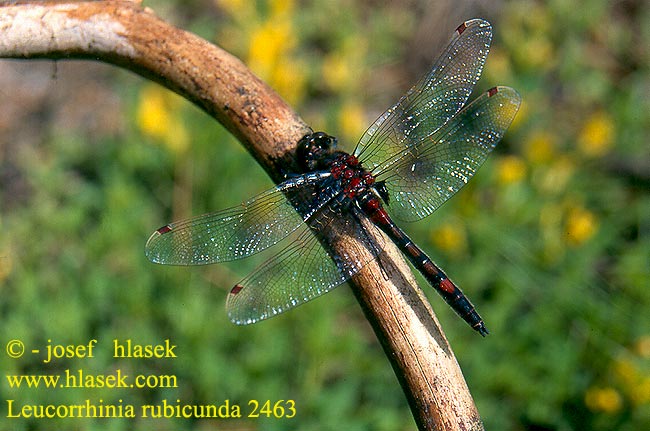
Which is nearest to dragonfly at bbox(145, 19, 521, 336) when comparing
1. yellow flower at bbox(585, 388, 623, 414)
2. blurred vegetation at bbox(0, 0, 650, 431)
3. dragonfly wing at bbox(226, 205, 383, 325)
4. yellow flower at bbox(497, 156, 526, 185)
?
dragonfly wing at bbox(226, 205, 383, 325)

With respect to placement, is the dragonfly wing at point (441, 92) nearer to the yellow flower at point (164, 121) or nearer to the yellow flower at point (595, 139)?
the yellow flower at point (164, 121)

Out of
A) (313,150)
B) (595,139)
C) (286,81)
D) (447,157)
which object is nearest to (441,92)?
(447,157)

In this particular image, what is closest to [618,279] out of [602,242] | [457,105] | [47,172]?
[602,242]

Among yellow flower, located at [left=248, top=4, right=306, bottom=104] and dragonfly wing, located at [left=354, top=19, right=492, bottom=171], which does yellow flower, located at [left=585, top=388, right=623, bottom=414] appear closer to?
dragonfly wing, located at [left=354, top=19, right=492, bottom=171]

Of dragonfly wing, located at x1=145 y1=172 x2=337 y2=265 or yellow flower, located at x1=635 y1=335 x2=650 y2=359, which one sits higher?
dragonfly wing, located at x1=145 y1=172 x2=337 y2=265

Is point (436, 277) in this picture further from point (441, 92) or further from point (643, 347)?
point (643, 347)

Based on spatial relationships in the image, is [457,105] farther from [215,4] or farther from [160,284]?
[215,4]
